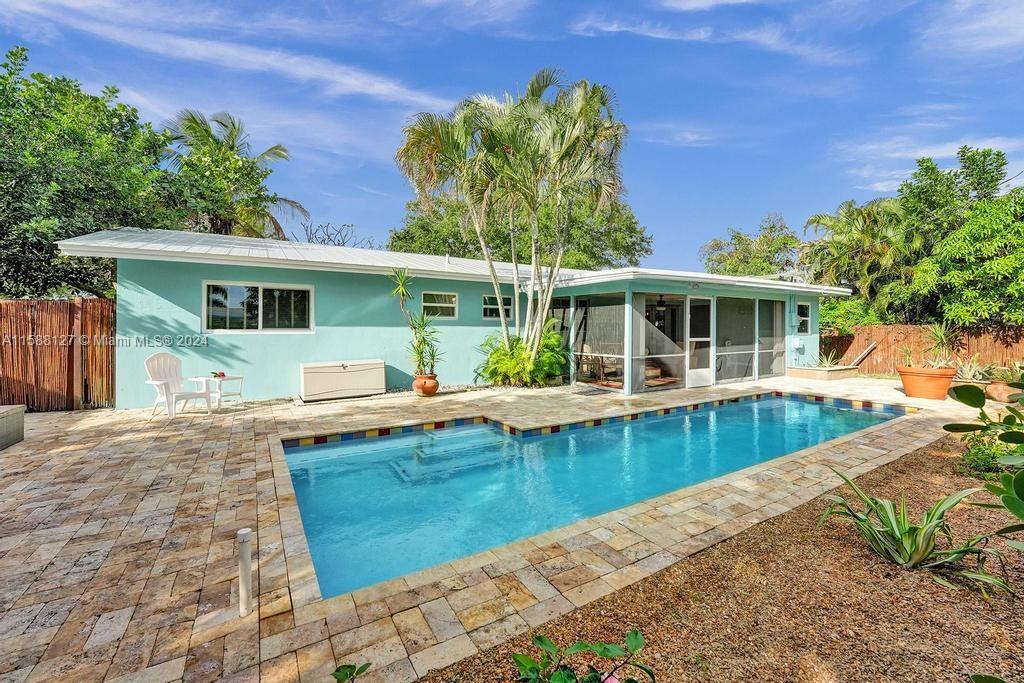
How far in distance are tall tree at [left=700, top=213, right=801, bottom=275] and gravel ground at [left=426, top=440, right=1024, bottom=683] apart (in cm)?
2468

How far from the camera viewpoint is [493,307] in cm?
1112

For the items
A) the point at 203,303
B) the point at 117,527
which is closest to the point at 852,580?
the point at 117,527

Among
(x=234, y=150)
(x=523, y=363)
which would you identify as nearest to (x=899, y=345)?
(x=523, y=363)

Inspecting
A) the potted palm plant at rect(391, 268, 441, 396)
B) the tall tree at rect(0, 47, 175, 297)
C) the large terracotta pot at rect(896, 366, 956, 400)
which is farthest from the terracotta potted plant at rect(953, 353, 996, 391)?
the tall tree at rect(0, 47, 175, 297)

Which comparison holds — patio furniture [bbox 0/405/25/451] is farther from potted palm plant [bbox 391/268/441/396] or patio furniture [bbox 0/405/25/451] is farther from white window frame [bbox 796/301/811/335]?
white window frame [bbox 796/301/811/335]

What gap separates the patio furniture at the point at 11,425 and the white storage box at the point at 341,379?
11.5 feet

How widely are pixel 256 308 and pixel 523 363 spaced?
5491 millimetres

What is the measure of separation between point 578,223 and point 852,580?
20668 mm

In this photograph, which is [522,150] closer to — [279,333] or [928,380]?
[279,333]

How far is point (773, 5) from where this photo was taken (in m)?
8.05

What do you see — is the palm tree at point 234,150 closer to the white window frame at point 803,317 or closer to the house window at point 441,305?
the house window at point 441,305

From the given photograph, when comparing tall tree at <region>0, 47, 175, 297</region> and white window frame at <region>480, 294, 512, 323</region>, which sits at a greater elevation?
tall tree at <region>0, 47, 175, 297</region>

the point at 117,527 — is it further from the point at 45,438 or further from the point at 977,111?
the point at 977,111

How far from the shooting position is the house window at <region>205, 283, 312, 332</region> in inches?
318
